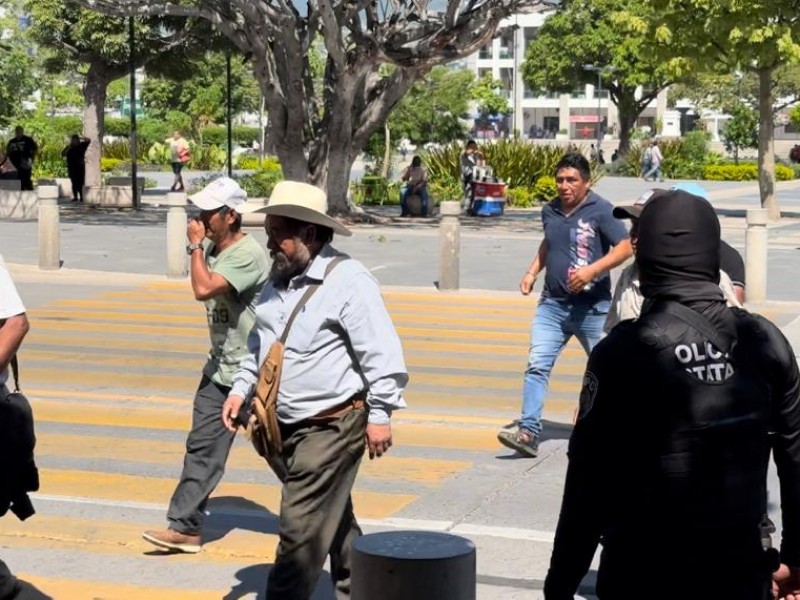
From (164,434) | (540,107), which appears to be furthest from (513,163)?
(540,107)

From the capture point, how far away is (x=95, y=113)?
36969mm

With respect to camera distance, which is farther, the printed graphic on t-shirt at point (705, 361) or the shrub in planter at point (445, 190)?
the shrub in planter at point (445, 190)

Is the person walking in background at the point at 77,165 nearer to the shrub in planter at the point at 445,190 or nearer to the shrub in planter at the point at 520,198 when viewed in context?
the shrub in planter at the point at 445,190

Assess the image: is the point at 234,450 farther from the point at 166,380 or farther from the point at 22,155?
the point at 22,155

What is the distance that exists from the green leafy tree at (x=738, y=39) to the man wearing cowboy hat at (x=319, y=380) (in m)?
25.5

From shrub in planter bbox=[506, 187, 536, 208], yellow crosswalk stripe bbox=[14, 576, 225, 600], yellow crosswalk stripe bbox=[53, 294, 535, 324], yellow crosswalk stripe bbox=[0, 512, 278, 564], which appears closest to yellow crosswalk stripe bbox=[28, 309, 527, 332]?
yellow crosswalk stripe bbox=[53, 294, 535, 324]

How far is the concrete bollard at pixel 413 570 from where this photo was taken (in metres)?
4.61

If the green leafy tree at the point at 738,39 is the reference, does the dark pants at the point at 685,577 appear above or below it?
below

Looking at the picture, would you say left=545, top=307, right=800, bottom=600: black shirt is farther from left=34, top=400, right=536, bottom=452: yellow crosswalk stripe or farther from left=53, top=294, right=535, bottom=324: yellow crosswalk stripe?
left=53, top=294, right=535, bottom=324: yellow crosswalk stripe

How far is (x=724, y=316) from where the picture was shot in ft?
11.8

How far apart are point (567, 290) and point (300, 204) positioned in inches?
151

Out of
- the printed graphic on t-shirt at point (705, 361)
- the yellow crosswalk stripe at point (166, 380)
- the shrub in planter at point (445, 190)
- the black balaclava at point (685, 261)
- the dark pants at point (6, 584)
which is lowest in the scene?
the yellow crosswalk stripe at point (166, 380)

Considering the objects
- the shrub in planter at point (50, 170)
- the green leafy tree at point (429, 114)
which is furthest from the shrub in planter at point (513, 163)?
the green leafy tree at point (429, 114)

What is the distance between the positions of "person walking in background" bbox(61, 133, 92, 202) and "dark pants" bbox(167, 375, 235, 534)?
28.6m
